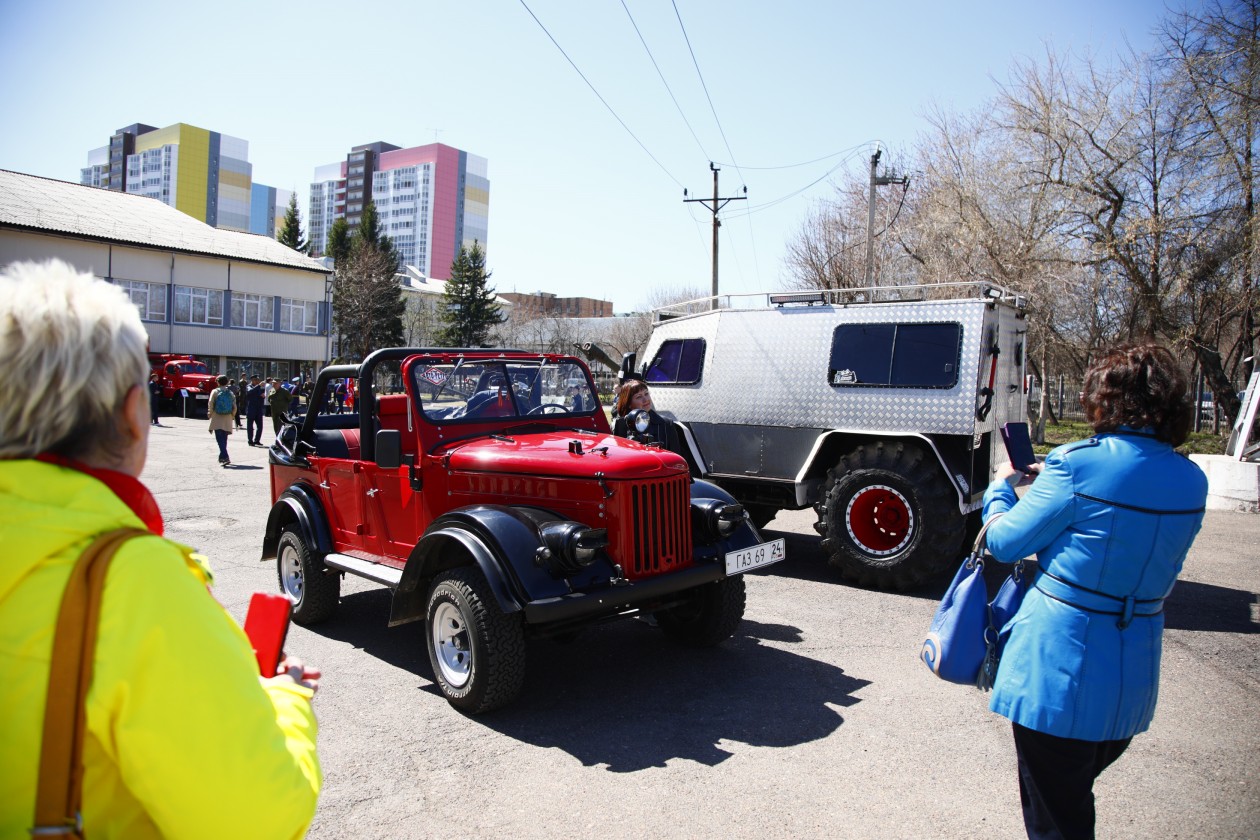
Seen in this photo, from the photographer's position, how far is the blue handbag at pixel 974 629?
2.64m

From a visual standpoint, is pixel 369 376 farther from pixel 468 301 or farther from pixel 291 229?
pixel 291 229

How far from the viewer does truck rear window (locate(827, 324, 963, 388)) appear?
7379 millimetres

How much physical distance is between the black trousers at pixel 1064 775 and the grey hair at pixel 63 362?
248cm

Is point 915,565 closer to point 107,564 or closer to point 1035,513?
point 1035,513

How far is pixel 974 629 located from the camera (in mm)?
2650

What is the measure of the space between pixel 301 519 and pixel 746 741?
148 inches

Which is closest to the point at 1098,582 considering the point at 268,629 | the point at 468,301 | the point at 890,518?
the point at 268,629

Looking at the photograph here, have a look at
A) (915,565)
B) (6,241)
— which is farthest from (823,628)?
(6,241)

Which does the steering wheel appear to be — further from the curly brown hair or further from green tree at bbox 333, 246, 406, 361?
green tree at bbox 333, 246, 406, 361

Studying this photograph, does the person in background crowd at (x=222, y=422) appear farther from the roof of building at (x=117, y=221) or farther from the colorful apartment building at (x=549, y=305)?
the colorful apartment building at (x=549, y=305)

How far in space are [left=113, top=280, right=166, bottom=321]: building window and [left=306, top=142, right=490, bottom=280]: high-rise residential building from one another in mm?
86591

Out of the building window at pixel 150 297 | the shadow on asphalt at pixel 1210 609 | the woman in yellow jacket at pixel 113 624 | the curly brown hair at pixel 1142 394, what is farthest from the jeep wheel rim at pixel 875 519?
the building window at pixel 150 297

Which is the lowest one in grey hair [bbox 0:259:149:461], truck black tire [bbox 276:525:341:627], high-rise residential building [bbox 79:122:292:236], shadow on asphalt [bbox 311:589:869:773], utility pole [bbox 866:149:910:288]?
shadow on asphalt [bbox 311:589:869:773]

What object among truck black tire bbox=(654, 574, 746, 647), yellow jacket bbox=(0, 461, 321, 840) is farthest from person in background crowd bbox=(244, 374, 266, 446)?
yellow jacket bbox=(0, 461, 321, 840)
